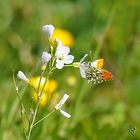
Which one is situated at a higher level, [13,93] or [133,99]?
[13,93]

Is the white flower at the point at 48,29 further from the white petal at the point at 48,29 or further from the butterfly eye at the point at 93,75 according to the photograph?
the butterfly eye at the point at 93,75

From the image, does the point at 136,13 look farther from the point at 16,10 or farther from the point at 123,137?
the point at 123,137

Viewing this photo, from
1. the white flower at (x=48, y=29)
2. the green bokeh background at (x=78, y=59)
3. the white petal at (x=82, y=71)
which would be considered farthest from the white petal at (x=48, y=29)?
the green bokeh background at (x=78, y=59)

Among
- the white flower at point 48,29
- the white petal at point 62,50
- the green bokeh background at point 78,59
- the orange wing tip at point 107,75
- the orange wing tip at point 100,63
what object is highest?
the white flower at point 48,29

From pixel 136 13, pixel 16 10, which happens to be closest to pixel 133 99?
pixel 136 13

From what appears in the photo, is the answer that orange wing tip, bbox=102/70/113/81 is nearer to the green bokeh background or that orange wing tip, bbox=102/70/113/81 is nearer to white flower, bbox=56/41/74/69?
white flower, bbox=56/41/74/69

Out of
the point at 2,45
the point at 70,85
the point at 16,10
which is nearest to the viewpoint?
the point at 70,85

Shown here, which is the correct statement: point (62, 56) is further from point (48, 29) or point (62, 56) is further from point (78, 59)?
point (78, 59)

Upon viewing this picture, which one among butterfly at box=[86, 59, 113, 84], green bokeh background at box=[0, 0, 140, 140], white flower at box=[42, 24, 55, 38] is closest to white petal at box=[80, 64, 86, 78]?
butterfly at box=[86, 59, 113, 84]
